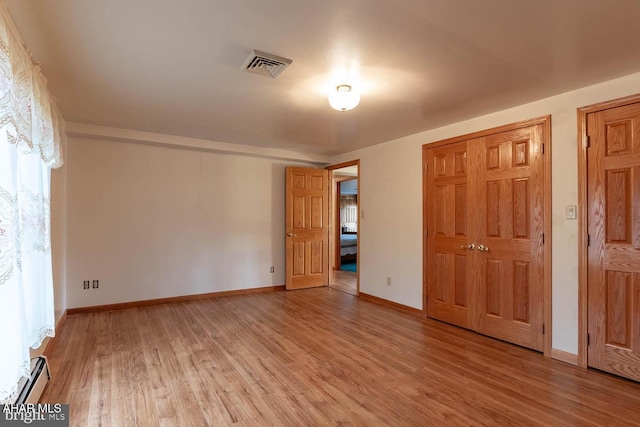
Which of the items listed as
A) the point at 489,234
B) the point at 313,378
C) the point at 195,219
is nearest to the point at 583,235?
the point at 489,234

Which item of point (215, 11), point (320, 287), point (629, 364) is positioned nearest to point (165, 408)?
point (215, 11)

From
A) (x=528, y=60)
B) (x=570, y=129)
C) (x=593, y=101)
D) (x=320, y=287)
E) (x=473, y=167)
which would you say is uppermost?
(x=528, y=60)

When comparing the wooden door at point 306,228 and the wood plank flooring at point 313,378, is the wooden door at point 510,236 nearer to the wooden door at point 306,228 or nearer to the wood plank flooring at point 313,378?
the wood plank flooring at point 313,378

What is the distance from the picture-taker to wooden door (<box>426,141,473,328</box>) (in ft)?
11.9

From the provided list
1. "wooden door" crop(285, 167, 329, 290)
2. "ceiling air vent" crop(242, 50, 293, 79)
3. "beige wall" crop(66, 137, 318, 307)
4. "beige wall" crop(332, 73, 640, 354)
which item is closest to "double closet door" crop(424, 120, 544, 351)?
"beige wall" crop(332, 73, 640, 354)

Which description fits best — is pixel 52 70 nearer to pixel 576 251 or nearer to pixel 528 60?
pixel 528 60

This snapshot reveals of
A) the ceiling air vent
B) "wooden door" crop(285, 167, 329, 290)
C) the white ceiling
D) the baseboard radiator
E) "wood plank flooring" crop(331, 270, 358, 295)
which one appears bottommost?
"wood plank flooring" crop(331, 270, 358, 295)

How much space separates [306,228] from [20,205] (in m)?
4.12

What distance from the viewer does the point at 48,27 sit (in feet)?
6.15

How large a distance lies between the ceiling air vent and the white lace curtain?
4.10 feet

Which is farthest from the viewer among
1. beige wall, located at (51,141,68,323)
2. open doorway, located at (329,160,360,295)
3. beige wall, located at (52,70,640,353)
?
open doorway, located at (329,160,360,295)

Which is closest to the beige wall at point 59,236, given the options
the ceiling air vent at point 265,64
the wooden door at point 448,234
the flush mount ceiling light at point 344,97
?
the ceiling air vent at point 265,64

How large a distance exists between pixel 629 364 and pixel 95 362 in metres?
4.32

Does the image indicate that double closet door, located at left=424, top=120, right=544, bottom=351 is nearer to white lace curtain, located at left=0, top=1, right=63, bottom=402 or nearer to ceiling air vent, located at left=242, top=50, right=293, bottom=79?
ceiling air vent, located at left=242, top=50, right=293, bottom=79
